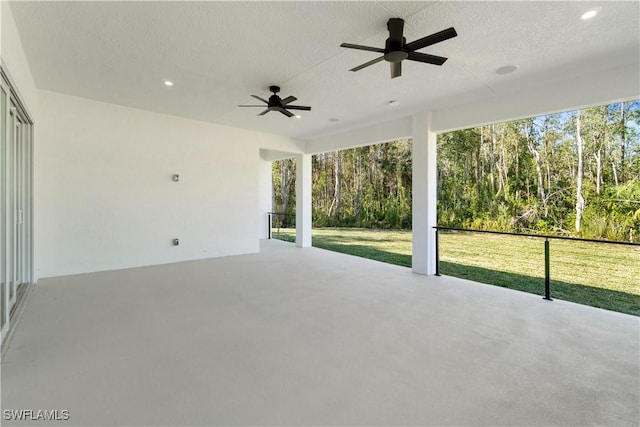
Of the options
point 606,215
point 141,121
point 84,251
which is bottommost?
point 84,251

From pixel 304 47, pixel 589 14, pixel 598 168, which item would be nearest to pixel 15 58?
pixel 304 47

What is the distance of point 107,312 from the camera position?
3213 mm

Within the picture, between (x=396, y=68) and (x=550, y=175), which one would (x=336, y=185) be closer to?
(x=550, y=175)

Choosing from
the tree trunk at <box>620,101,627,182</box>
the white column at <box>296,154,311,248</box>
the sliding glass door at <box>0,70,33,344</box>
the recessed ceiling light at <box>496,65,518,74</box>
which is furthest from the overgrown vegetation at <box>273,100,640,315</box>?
the sliding glass door at <box>0,70,33,344</box>

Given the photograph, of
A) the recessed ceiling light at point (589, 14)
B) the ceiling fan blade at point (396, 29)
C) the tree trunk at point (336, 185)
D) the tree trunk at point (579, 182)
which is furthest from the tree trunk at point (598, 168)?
the tree trunk at point (336, 185)

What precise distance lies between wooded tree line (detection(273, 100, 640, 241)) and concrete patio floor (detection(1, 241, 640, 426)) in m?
4.81

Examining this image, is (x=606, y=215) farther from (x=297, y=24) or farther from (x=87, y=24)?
(x=87, y=24)

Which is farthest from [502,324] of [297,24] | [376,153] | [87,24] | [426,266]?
[376,153]

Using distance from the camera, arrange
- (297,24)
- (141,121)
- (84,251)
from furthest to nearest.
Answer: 1. (141,121)
2. (84,251)
3. (297,24)

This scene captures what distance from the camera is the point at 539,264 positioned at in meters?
6.23

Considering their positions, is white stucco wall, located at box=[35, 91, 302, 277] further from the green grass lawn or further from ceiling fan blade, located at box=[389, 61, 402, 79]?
ceiling fan blade, located at box=[389, 61, 402, 79]

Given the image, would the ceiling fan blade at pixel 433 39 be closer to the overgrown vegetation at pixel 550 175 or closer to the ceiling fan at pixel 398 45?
the ceiling fan at pixel 398 45

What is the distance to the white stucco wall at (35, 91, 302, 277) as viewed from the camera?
179 inches

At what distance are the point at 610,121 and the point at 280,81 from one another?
26.1ft
